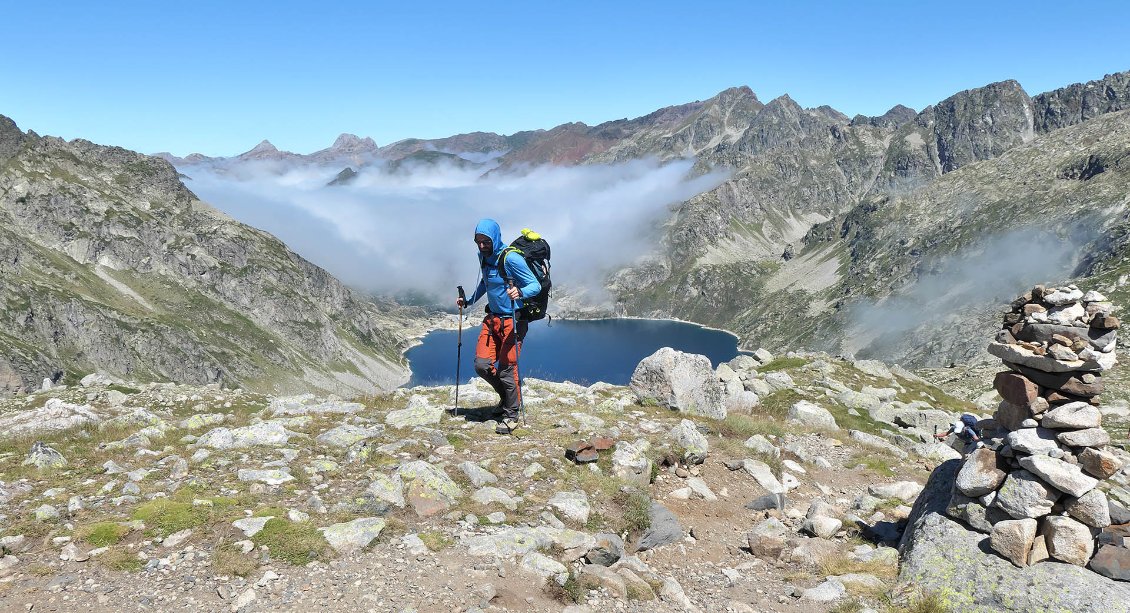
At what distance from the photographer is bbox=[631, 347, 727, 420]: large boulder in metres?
22.9

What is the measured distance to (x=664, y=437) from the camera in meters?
17.2

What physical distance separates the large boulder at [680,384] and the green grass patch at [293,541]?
14778mm

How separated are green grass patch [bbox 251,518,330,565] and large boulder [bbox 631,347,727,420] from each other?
14.8 m

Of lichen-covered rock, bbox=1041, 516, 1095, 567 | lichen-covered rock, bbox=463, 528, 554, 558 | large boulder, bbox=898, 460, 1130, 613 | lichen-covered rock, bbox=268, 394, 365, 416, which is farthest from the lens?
lichen-covered rock, bbox=268, 394, 365, 416

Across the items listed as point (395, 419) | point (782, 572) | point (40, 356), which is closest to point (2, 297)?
point (40, 356)

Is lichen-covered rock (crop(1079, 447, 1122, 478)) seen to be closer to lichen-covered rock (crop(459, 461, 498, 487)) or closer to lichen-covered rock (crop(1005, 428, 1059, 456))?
lichen-covered rock (crop(1005, 428, 1059, 456))

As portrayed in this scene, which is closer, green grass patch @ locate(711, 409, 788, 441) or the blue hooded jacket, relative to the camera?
the blue hooded jacket

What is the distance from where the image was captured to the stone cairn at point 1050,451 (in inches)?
374

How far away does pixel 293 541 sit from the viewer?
973cm

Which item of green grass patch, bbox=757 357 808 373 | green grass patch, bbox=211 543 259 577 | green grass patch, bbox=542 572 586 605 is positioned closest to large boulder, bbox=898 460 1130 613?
green grass patch, bbox=542 572 586 605

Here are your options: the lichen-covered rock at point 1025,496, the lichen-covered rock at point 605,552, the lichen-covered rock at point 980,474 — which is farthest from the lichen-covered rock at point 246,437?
the lichen-covered rock at point 1025,496

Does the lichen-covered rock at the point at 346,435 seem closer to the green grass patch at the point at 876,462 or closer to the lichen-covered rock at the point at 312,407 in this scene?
the lichen-covered rock at the point at 312,407

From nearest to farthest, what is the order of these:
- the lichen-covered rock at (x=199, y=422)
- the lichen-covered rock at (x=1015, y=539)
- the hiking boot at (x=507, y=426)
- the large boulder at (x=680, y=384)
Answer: the lichen-covered rock at (x=1015, y=539)
the hiking boot at (x=507, y=426)
the lichen-covered rock at (x=199, y=422)
the large boulder at (x=680, y=384)

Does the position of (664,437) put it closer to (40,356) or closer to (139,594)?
(139,594)
